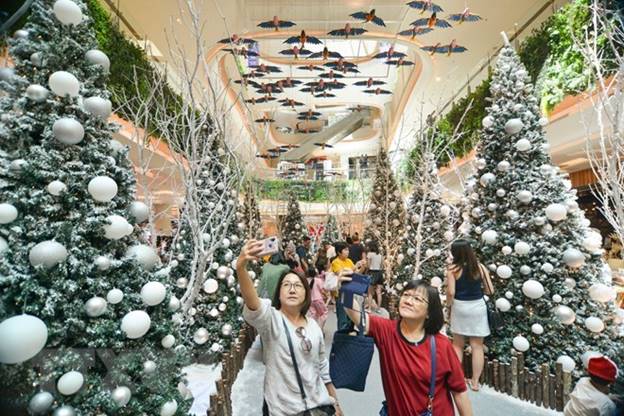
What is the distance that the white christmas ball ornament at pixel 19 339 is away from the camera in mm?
1143

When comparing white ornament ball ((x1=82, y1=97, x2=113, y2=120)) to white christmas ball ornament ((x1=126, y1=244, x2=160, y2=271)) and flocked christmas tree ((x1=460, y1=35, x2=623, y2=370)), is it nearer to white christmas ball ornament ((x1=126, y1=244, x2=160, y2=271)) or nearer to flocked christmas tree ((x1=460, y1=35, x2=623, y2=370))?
white christmas ball ornament ((x1=126, y1=244, x2=160, y2=271))

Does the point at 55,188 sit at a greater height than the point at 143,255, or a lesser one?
greater

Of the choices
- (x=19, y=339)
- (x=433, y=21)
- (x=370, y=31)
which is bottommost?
(x=19, y=339)

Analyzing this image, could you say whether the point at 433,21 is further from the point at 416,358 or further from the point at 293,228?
the point at 416,358

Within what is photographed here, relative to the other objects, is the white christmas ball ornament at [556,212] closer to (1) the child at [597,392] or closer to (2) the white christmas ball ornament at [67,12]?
(1) the child at [597,392]

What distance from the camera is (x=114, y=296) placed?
1.64 m

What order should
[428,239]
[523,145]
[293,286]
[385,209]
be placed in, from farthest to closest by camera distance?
1. [385,209]
2. [428,239]
3. [523,145]
4. [293,286]

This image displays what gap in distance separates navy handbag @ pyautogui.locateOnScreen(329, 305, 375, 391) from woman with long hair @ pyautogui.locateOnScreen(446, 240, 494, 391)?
86.5 inches

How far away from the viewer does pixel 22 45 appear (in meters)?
1.63

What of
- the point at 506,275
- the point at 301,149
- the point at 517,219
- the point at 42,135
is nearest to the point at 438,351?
the point at 42,135

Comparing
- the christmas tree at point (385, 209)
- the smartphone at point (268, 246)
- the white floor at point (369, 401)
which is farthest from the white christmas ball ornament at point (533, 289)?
the christmas tree at point (385, 209)

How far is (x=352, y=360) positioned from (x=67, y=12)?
1.99 metres

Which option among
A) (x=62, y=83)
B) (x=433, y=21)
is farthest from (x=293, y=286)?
(x=433, y=21)

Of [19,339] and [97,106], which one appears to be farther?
[97,106]
